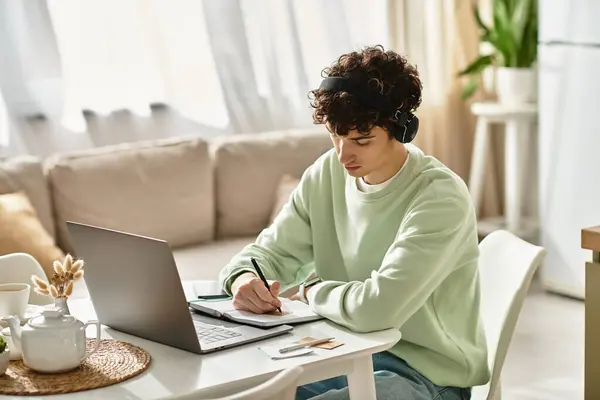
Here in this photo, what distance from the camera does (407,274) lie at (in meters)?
1.95

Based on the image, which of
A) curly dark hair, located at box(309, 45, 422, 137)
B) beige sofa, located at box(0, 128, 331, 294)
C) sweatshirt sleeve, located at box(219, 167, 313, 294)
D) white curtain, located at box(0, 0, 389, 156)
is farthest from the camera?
white curtain, located at box(0, 0, 389, 156)

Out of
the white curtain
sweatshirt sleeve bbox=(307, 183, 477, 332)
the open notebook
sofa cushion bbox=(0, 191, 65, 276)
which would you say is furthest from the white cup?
the white curtain

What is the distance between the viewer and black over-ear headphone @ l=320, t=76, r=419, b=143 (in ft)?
6.72

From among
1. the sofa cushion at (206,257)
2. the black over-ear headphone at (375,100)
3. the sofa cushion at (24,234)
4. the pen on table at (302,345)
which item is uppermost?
the black over-ear headphone at (375,100)

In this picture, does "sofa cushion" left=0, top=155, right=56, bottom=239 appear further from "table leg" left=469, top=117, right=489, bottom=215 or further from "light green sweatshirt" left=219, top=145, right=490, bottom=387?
"table leg" left=469, top=117, right=489, bottom=215

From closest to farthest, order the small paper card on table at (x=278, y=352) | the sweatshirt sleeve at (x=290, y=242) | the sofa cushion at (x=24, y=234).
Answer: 1. the small paper card on table at (x=278, y=352)
2. the sweatshirt sleeve at (x=290, y=242)
3. the sofa cushion at (x=24, y=234)

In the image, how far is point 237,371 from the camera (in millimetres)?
1695

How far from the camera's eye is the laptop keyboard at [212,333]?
1.85 meters

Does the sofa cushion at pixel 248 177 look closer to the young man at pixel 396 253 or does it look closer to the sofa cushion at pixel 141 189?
the sofa cushion at pixel 141 189

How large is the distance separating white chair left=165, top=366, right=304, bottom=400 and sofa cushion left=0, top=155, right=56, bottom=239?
243 centimetres

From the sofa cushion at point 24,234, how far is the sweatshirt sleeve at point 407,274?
174cm

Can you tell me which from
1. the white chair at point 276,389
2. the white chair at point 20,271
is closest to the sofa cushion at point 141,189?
the white chair at point 20,271

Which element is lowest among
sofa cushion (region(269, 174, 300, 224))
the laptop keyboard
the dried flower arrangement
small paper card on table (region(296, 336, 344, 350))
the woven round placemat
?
sofa cushion (region(269, 174, 300, 224))

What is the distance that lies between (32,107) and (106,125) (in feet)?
Answer: 1.05
